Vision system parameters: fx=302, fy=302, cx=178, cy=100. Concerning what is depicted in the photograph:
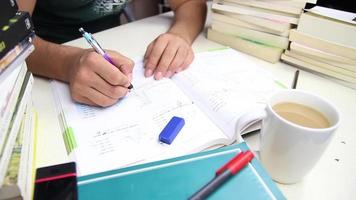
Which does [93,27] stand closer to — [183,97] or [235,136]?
[183,97]

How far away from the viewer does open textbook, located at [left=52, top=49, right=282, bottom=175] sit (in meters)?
0.52

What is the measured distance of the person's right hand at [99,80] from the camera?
62 cm

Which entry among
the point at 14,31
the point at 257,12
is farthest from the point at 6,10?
the point at 257,12

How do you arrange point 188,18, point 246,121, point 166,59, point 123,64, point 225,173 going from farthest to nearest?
point 188,18
point 166,59
point 123,64
point 246,121
point 225,173

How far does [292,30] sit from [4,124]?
0.67m

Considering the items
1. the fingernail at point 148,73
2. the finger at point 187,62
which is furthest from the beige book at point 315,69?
the fingernail at point 148,73

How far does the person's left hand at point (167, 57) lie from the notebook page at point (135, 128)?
53 millimetres

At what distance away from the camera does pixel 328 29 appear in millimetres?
710

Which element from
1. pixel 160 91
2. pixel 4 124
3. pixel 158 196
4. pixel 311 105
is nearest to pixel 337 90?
pixel 311 105

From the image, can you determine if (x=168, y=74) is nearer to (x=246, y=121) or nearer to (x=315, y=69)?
(x=246, y=121)

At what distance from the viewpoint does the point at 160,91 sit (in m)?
0.67

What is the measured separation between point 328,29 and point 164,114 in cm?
44

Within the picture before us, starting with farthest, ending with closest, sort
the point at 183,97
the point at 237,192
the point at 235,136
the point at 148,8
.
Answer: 1. the point at 148,8
2. the point at 183,97
3. the point at 235,136
4. the point at 237,192

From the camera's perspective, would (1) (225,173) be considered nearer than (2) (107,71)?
Yes
